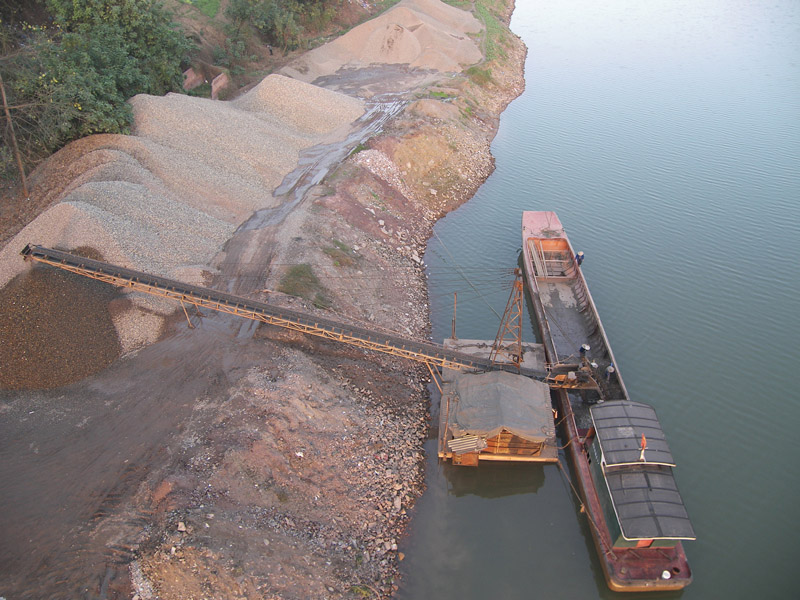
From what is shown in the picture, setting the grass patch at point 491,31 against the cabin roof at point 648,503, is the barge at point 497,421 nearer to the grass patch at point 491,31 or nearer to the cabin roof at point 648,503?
the cabin roof at point 648,503

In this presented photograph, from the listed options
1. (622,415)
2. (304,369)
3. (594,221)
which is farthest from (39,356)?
(594,221)

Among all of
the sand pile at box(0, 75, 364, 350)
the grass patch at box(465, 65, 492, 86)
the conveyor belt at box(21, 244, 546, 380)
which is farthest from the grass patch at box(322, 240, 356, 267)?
the grass patch at box(465, 65, 492, 86)

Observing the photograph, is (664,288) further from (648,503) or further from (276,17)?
(276,17)

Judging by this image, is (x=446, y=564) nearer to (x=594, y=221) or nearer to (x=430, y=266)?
(x=430, y=266)

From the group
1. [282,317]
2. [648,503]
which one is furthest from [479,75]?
[648,503]

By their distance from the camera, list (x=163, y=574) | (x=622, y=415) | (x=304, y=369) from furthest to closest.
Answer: (x=304, y=369)
(x=622, y=415)
(x=163, y=574)
